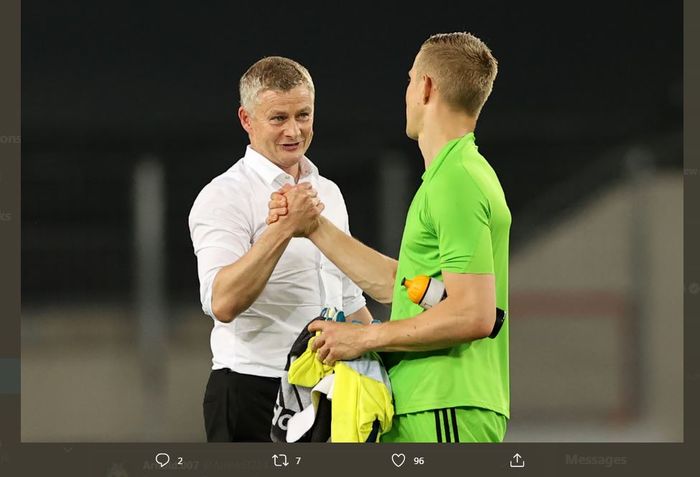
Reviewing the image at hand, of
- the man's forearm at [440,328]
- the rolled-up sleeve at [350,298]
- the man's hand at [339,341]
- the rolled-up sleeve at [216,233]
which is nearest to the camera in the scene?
the man's forearm at [440,328]

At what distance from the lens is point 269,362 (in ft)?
9.29

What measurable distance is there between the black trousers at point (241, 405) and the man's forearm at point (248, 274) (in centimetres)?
30

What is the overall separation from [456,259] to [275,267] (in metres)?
0.85

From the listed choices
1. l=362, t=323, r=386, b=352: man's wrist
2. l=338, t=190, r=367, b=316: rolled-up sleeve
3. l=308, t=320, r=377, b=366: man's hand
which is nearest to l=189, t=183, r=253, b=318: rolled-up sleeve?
l=338, t=190, r=367, b=316: rolled-up sleeve

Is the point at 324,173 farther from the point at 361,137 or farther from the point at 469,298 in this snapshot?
the point at 469,298

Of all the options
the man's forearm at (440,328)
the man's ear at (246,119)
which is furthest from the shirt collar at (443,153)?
the man's ear at (246,119)

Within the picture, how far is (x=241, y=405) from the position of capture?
284 centimetres

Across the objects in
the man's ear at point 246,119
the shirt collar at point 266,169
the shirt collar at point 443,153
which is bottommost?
the shirt collar at point 443,153

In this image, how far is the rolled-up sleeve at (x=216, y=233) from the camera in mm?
2682

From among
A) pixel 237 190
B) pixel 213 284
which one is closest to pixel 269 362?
pixel 213 284

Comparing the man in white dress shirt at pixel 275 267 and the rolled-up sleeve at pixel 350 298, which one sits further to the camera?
the rolled-up sleeve at pixel 350 298

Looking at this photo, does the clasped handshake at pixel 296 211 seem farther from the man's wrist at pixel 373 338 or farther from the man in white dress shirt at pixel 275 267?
the man's wrist at pixel 373 338

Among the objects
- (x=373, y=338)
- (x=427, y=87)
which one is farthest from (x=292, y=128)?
(x=373, y=338)

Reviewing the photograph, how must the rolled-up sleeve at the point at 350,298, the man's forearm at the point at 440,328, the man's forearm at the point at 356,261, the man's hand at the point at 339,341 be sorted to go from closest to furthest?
the man's forearm at the point at 440,328, the man's hand at the point at 339,341, the man's forearm at the point at 356,261, the rolled-up sleeve at the point at 350,298
